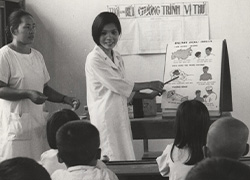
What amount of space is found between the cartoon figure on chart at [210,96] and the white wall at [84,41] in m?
1.19

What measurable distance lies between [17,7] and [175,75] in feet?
6.43

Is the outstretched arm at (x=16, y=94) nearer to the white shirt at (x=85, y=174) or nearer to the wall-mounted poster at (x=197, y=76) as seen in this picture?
the wall-mounted poster at (x=197, y=76)

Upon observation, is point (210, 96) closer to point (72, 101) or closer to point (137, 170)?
point (72, 101)

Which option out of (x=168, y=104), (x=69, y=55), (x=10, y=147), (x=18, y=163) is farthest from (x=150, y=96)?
(x=18, y=163)

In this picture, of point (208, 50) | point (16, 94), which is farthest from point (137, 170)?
point (208, 50)

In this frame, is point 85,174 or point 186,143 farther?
point 186,143

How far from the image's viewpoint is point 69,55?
549 cm

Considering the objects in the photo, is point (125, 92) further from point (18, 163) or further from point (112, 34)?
point (18, 163)

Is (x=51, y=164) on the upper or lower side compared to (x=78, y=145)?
lower

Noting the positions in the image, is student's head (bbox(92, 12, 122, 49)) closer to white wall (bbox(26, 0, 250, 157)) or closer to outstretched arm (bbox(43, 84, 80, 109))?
outstretched arm (bbox(43, 84, 80, 109))

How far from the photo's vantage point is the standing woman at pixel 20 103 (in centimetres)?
350

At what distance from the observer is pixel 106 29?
3.73 meters

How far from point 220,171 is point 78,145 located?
3.58 ft

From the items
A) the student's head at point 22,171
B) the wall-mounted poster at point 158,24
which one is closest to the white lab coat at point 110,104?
the wall-mounted poster at point 158,24
